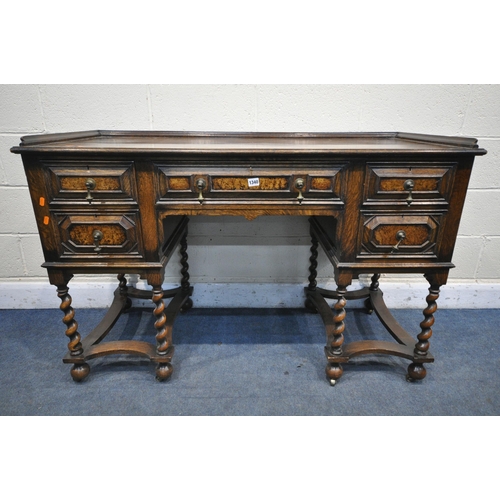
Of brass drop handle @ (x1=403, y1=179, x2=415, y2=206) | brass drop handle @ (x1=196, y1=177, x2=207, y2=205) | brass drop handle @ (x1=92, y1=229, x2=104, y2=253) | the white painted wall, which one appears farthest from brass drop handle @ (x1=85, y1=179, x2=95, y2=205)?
brass drop handle @ (x1=403, y1=179, x2=415, y2=206)

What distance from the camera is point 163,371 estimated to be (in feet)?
5.05

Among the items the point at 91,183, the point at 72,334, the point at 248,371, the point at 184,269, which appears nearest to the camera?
the point at 91,183

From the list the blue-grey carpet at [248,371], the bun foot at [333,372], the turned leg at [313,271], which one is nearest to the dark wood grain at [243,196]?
the bun foot at [333,372]

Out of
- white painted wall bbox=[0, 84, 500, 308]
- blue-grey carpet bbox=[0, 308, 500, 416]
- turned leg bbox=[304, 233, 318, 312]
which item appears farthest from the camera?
turned leg bbox=[304, 233, 318, 312]

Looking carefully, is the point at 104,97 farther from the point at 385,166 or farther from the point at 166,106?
the point at 385,166

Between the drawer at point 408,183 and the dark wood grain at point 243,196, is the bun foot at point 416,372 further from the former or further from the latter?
the drawer at point 408,183

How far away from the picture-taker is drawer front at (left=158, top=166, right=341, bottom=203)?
1256mm

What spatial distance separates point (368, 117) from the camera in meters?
1.80

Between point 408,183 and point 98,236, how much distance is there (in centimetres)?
115

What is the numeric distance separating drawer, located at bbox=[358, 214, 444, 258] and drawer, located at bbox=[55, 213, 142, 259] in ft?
2.89

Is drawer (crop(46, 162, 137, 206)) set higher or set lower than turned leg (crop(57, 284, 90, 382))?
higher

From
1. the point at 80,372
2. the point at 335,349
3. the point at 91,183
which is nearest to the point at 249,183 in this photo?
the point at 91,183

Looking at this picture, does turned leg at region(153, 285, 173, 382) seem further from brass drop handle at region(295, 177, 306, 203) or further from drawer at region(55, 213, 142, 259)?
brass drop handle at region(295, 177, 306, 203)

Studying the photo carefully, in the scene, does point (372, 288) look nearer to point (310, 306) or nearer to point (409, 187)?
point (310, 306)
